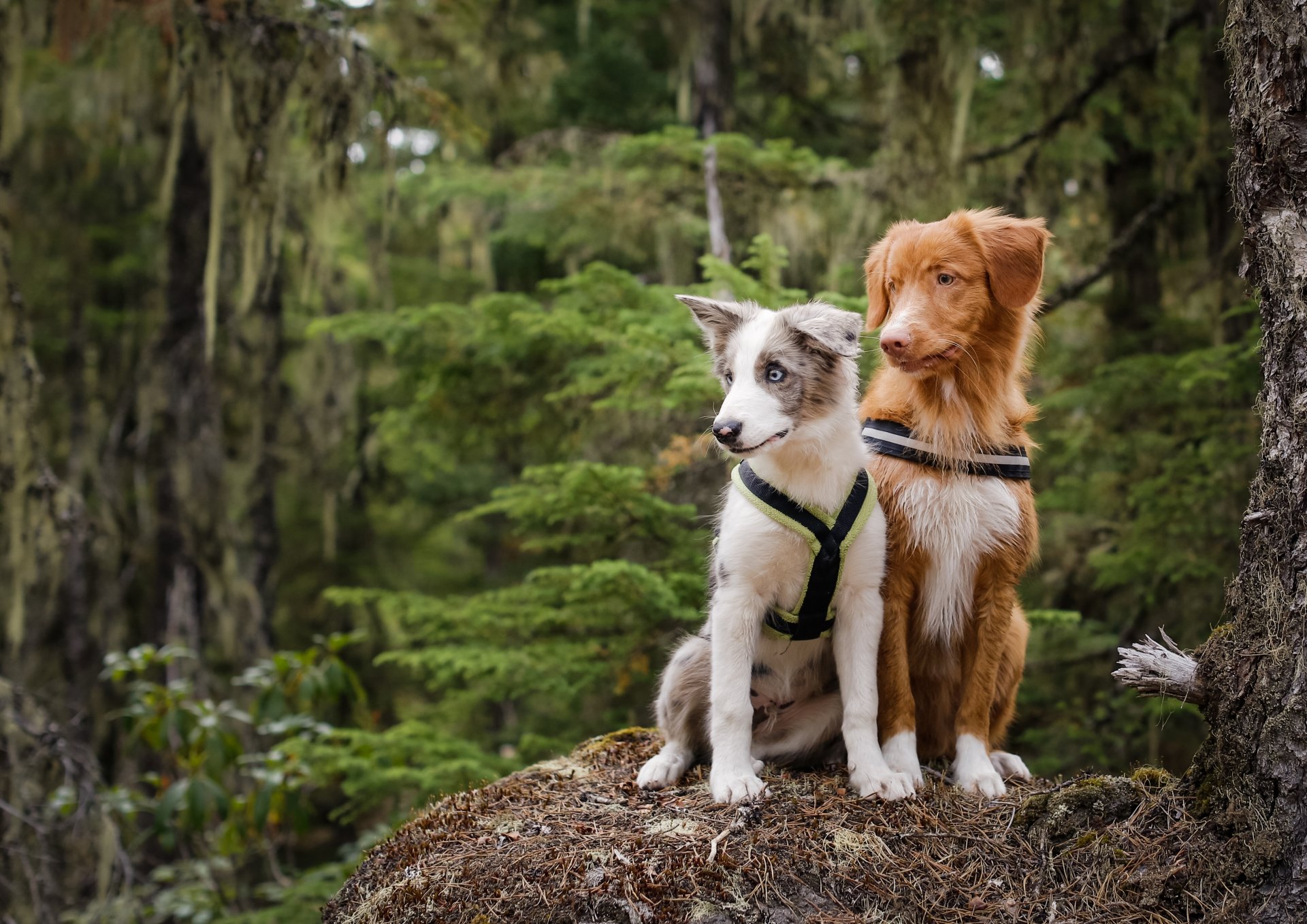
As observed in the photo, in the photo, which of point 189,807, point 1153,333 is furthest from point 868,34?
point 189,807

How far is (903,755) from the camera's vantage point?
3168mm

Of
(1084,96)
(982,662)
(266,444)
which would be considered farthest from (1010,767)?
(266,444)

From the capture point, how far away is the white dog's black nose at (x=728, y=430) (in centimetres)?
278

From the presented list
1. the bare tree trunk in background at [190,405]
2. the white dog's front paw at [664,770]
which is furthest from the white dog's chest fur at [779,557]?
the bare tree trunk in background at [190,405]

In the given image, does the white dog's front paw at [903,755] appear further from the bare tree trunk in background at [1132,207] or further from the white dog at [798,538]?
the bare tree trunk in background at [1132,207]

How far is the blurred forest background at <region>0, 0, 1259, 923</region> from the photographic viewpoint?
18.5 ft

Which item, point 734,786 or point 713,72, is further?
point 713,72

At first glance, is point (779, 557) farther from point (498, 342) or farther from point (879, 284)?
point (498, 342)

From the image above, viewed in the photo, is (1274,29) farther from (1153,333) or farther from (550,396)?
(1153,333)

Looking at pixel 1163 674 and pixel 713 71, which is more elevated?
pixel 713 71

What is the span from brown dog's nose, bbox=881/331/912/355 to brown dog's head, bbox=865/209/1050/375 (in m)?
0.02

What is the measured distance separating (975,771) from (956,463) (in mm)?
1046

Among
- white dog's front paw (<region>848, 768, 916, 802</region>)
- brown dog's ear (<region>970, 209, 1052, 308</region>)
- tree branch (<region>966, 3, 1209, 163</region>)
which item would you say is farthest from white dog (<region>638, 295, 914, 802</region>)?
tree branch (<region>966, 3, 1209, 163</region>)

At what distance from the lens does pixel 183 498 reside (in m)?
9.55
